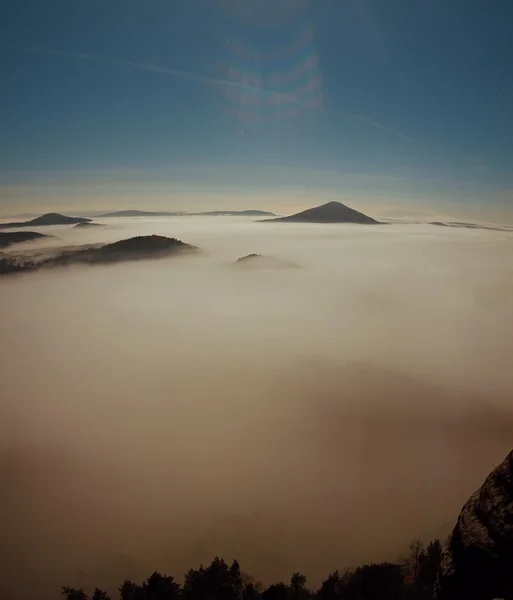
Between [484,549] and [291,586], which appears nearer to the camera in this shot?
[484,549]

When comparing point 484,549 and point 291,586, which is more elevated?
point 484,549

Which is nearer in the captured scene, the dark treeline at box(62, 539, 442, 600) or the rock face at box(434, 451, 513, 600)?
the rock face at box(434, 451, 513, 600)

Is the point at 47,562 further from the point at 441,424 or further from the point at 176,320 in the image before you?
the point at 176,320

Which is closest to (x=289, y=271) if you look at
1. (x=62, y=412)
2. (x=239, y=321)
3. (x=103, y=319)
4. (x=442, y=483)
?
(x=239, y=321)

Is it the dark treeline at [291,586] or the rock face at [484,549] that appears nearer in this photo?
the rock face at [484,549]

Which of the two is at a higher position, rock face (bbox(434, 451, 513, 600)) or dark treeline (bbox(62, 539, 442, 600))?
rock face (bbox(434, 451, 513, 600))
